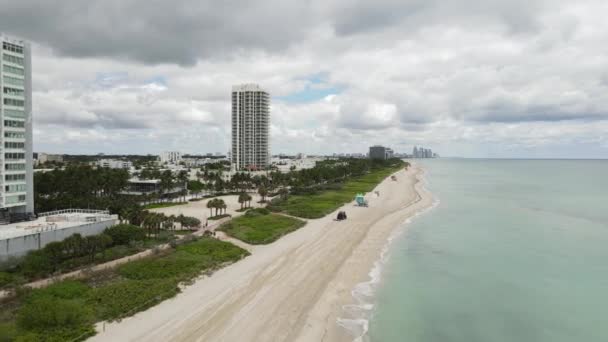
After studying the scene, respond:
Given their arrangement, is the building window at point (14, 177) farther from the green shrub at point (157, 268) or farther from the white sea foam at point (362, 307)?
the white sea foam at point (362, 307)

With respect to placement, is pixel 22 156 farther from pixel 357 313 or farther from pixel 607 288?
pixel 607 288

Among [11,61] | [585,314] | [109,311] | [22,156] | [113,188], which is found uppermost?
[11,61]

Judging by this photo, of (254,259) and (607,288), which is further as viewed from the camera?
(254,259)

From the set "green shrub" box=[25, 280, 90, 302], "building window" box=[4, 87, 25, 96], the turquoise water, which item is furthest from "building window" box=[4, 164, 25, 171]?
the turquoise water

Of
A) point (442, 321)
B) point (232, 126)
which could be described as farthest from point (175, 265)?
point (232, 126)

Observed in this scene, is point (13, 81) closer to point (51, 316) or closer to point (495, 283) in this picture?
point (51, 316)

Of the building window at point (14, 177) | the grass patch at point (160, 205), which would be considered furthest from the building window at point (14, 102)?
the grass patch at point (160, 205)

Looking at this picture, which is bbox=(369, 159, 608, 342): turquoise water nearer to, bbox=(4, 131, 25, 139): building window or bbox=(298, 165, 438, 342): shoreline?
bbox=(298, 165, 438, 342): shoreline
